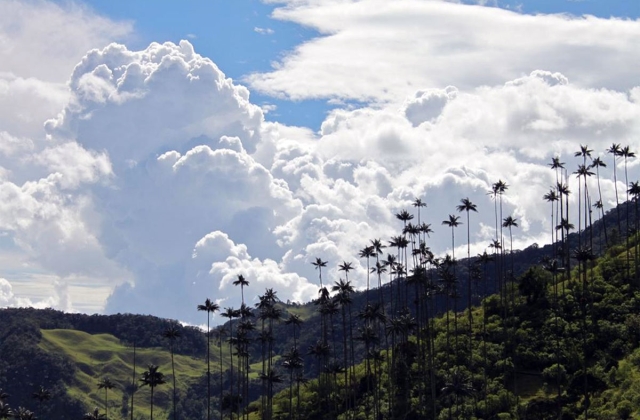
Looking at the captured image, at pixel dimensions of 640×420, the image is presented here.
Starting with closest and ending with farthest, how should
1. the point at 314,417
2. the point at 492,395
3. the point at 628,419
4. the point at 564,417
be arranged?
the point at 628,419, the point at 564,417, the point at 492,395, the point at 314,417

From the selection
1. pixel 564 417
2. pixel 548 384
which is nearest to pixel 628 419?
pixel 564 417

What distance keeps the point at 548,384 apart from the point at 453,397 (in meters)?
17.0

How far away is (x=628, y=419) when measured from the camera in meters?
116

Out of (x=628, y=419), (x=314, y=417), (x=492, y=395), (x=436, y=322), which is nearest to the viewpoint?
(x=628, y=419)

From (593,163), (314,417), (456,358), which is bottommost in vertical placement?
(314,417)

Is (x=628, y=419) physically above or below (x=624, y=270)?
below

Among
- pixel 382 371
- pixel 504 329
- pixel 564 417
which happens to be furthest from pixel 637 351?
pixel 382 371

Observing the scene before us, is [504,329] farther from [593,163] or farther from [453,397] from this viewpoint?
[593,163]

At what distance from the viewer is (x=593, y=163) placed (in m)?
190

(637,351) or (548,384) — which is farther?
(548,384)

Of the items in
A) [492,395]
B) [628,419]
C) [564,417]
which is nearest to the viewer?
[628,419]

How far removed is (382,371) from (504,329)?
28254mm

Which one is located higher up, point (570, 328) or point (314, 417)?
point (570, 328)

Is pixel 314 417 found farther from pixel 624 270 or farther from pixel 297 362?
pixel 624 270
